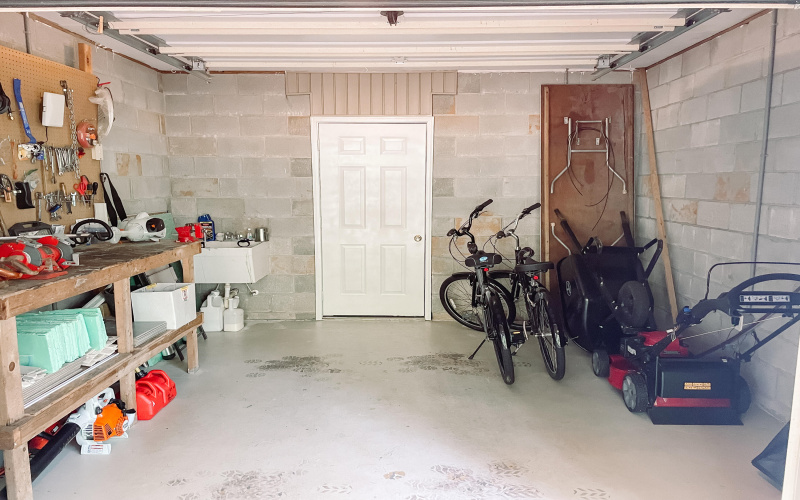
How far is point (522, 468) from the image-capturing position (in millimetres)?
2582

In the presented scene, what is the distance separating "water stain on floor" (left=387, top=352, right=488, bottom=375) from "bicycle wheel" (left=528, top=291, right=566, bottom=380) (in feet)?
1.56

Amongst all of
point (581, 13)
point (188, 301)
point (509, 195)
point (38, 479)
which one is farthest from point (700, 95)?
point (38, 479)

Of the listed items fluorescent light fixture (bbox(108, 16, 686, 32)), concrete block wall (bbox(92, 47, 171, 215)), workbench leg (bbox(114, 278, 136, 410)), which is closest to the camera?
workbench leg (bbox(114, 278, 136, 410))

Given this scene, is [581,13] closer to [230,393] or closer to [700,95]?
[700,95]

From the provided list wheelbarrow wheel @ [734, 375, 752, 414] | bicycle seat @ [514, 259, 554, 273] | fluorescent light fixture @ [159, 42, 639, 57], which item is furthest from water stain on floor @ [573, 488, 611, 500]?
fluorescent light fixture @ [159, 42, 639, 57]

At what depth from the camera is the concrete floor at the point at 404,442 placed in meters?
2.42

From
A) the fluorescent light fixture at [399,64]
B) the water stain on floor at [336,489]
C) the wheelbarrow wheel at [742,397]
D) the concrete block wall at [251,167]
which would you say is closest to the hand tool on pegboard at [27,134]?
the fluorescent light fixture at [399,64]

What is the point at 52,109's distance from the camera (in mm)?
3213

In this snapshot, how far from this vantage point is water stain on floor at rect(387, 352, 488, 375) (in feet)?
12.9

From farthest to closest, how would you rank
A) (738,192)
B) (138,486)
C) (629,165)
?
(629,165) → (738,192) → (138,486)

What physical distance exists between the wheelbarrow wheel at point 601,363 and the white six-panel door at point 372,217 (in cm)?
189

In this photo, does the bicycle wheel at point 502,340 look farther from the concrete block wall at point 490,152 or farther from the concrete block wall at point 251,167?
the concrete block wall at point 251,167

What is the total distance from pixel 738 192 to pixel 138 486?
12.7 ft

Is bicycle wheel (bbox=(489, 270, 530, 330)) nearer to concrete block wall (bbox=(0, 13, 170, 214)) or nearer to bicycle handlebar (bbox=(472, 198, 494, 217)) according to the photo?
bicycle handlebar (bbox=(472, 198, 494, 217))
